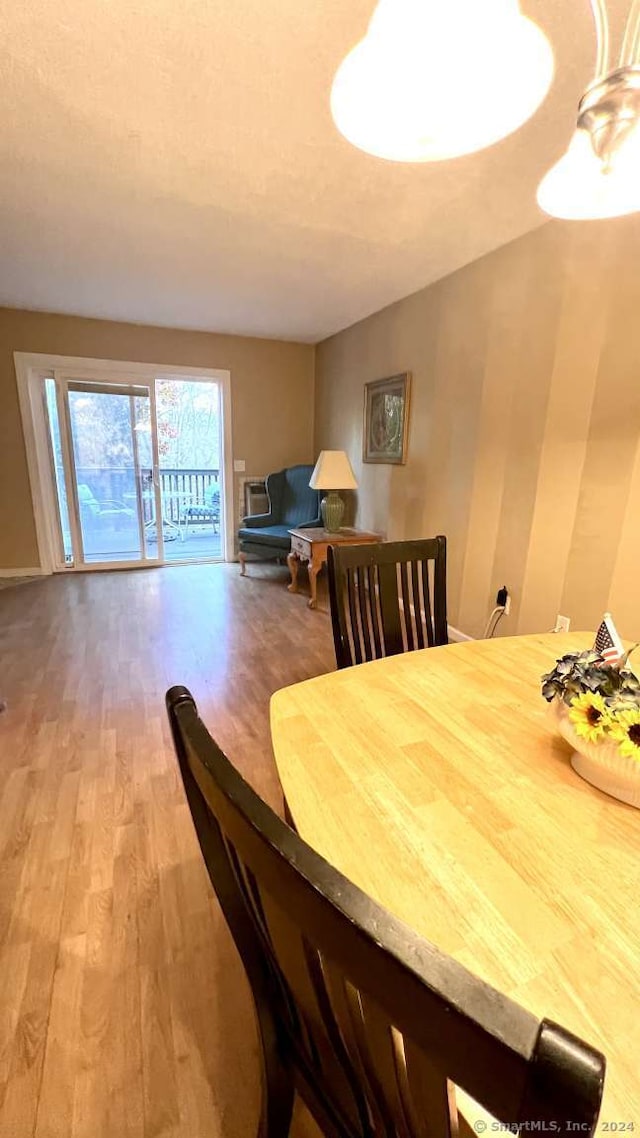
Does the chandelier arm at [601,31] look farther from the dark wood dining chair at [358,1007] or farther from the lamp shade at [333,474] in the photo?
the lamp shade at [333,474]

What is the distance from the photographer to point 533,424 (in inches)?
95.7

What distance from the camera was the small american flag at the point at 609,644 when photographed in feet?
2.82

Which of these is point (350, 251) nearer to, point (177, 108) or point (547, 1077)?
point (177, 108)

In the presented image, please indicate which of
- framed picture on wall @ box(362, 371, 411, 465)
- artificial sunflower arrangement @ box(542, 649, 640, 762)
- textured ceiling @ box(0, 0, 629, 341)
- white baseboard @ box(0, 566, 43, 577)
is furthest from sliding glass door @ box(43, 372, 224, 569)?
artificial sunflower arrangement @ box(542, 649, 640, 762)

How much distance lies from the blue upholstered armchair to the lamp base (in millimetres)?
365

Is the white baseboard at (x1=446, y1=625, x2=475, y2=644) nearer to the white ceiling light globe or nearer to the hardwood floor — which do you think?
the hardwood floor

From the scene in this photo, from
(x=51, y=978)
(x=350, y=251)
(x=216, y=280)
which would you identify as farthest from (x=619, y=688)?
(x=216, y=280)

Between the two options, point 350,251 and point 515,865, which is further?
point 350,251

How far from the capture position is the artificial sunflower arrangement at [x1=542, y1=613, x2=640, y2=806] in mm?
718

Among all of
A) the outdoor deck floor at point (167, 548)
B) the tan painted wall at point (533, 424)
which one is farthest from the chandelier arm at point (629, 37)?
the outdoor deck floor at point (167, 548)

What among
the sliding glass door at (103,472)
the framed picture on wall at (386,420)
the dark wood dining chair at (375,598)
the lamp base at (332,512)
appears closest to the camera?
the dark wood dining chair at (375,598)

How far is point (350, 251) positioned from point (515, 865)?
3.04m

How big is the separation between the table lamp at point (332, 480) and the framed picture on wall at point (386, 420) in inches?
12.3

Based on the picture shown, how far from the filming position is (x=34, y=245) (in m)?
2.71
